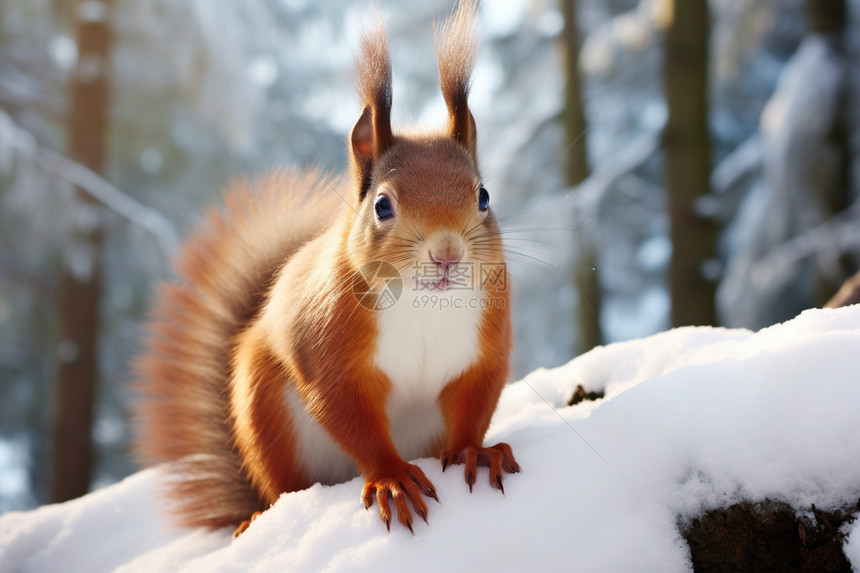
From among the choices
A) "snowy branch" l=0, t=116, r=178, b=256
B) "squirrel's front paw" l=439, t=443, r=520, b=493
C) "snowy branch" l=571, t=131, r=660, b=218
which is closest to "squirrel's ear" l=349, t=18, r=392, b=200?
"squirrel's front paw" l=439, t=443, r=520, b=493

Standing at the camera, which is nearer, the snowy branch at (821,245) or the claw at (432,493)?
the claw at (432,493)

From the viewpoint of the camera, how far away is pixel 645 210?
18.3ft

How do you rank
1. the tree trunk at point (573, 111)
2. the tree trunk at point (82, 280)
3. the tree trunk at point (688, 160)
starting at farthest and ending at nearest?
the tree trunk at point (573, 111) → the tree trunk at point (82, 280) → the tree trunk at point (688, 160)

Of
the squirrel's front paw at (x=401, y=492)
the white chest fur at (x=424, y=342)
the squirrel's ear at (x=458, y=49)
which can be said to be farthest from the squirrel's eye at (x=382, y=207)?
the squirrel's front paw at (x=401, y=492)

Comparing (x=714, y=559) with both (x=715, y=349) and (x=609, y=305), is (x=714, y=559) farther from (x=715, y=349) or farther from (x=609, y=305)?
(x=609, y=305)

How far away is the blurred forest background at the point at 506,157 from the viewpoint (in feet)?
9.88

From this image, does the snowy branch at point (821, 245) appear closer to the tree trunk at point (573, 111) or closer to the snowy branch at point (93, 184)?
the tree trunk at point (573, 111)

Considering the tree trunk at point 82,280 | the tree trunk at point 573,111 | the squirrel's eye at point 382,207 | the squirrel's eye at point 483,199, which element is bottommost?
the squirrel's eye at point 382,207

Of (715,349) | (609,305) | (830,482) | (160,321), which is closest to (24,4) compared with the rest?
(160,321)

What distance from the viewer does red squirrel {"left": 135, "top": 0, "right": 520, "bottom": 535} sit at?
1.03m

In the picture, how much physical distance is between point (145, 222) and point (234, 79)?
1458 mm

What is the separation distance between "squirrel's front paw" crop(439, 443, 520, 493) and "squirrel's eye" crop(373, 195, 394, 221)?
0.38 metres

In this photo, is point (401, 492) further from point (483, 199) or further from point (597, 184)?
point (597, 184)

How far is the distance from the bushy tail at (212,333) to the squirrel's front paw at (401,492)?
0.51m
